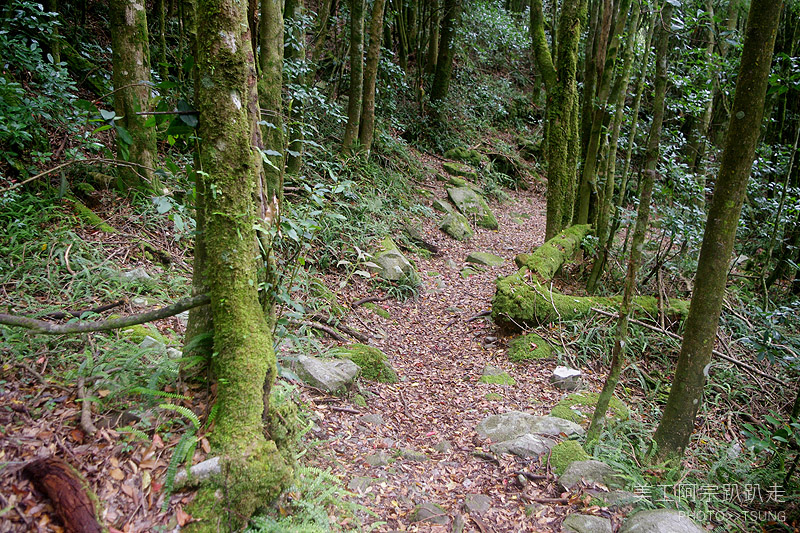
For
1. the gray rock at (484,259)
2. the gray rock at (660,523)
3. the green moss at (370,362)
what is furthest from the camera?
the gray rock at (484,259)

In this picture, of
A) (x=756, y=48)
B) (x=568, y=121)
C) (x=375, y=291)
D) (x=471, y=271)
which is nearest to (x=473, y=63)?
(x=568, y=121)

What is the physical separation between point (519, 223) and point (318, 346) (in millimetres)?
9269

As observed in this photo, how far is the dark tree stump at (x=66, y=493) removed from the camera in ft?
6.53

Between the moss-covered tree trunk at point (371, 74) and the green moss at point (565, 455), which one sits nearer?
the green moss at point (565, 455)

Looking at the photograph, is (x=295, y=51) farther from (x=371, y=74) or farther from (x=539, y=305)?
(x=539, y=305)

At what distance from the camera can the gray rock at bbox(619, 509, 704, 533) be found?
111 inches

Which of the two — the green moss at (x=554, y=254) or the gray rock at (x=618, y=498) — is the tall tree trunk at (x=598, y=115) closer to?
the green moss at (x=554, y=254)

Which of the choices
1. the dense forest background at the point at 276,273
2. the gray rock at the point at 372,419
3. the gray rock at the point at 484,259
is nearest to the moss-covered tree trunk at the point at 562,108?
the dense forest background at the point at 276,273

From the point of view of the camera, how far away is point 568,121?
8703 mm

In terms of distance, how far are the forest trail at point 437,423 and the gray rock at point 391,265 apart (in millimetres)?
450

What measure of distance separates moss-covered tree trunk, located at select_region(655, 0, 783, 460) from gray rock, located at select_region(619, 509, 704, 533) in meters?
0.95

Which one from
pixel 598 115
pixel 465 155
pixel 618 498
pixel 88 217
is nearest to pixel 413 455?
pixel 618 498

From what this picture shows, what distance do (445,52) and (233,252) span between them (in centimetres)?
1397

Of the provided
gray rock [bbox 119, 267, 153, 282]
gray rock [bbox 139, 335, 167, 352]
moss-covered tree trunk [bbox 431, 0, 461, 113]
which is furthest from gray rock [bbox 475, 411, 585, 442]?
moss-covered tree trunk [bbox 431, 0, 461, 113]
